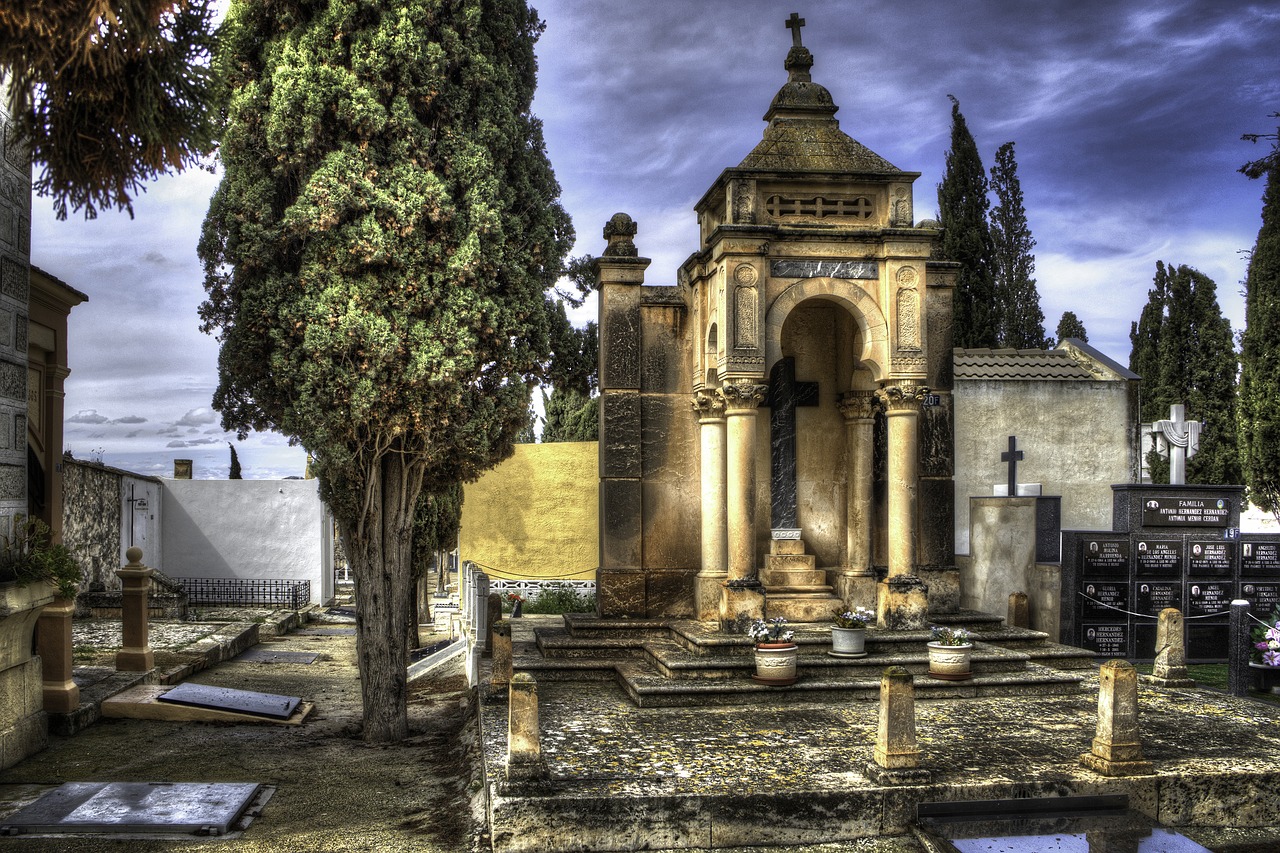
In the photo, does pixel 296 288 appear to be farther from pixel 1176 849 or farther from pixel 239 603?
pixel 239 603

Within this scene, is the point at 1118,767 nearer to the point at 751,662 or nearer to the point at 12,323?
the point at 751,662

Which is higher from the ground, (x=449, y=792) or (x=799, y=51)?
(x=799, y=51)

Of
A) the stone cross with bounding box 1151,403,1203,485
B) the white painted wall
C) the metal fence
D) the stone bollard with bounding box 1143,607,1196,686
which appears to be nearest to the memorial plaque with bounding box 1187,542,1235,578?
the stone cross with bounding box 1151,403,1203,485

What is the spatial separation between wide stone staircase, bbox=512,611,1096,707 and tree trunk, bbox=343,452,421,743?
4.57 ft

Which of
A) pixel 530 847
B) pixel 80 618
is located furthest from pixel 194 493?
pixel 530 847

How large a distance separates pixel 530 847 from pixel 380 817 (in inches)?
73.6

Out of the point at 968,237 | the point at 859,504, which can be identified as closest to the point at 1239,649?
the point at 859,504

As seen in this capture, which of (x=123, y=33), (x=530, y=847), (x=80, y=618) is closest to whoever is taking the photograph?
(x=123, y=33)

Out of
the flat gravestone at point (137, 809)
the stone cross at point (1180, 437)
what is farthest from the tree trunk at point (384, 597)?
the stone cross at point (1180, 437)

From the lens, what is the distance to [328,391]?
9.59 metres

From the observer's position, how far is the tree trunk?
415 inches

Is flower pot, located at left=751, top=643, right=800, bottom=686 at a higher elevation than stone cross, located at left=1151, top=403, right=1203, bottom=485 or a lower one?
lower

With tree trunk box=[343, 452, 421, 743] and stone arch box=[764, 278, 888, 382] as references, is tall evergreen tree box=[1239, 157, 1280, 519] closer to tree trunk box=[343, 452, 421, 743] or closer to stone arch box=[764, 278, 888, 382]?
stone arch box=[764, 278, 888, 382]

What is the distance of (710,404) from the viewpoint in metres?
11.1
